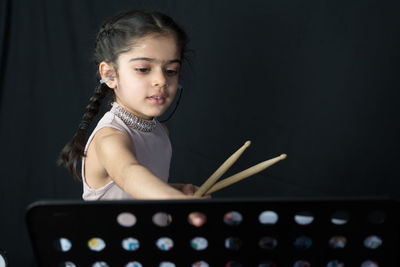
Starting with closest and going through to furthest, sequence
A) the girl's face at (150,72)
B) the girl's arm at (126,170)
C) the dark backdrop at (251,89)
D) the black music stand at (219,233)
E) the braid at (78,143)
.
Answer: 1. the black music stand at (219,233)
2. the girl's arm at (126,170)
3. the girl's face at (150,72)
4. the braid at (78,143)
5. the dark backdrop at (251,89)

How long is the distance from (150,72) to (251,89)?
674mm

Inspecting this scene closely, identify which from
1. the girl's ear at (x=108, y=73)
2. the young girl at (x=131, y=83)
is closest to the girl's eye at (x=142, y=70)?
the young girl at (x=131, y=83)

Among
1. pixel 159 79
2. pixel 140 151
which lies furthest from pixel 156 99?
pixel 140 151

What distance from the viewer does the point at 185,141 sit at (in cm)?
162

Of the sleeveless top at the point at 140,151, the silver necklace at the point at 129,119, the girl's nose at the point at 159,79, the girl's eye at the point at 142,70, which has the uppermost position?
the girl's eye at the point at 142,70

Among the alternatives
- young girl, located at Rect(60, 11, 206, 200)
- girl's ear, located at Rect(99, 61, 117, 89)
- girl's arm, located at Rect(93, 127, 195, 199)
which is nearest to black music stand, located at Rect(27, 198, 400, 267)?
girl's arm, located at Rect(93, 127, 195, 199)

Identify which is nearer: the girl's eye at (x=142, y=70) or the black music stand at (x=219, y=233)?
the black music stand at (x=219, y=233)

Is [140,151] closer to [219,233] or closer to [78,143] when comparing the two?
[78,143]

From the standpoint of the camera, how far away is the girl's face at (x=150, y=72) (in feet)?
3.07

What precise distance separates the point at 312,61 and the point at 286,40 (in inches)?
5.0

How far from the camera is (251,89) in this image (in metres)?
1.54

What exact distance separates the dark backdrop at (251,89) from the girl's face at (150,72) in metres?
0.58

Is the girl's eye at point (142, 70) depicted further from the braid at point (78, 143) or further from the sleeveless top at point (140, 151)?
the braid at point (78, 143)

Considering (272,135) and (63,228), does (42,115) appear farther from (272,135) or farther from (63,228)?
(63,228)
